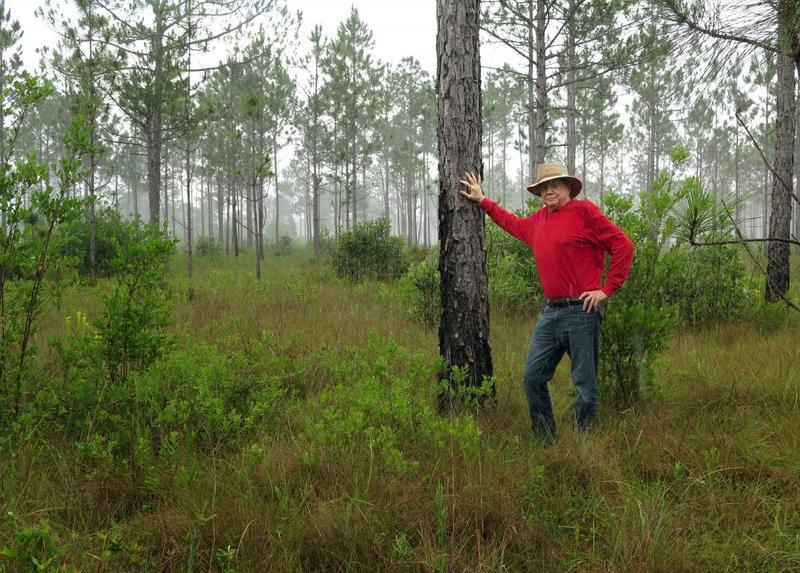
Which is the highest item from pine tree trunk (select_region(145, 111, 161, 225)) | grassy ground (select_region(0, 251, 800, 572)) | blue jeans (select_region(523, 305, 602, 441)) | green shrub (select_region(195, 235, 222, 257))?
pine tree trunk (select_region(145, 111, 161, 225))

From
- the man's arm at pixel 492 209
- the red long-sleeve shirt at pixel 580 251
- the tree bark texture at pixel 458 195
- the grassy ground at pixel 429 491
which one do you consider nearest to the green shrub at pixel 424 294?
the grassy ground at pixel 429 491

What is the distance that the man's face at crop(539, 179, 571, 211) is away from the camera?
2977 millimetres

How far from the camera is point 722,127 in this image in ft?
96.6

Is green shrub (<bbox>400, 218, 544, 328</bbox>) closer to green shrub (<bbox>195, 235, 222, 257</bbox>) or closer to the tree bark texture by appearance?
the tree bark texture

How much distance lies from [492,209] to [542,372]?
1.12 m

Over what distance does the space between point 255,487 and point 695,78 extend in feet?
14.3

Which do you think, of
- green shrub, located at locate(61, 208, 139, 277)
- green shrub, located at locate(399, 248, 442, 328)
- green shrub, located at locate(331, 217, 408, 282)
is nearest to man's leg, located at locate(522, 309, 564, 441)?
green shrub, located at locate(399, 248, 442, 328)

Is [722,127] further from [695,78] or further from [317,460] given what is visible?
[317,460]

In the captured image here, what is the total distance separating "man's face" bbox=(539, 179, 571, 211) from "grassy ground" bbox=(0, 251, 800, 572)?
1.38 m

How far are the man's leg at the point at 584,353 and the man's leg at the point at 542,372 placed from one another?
117mm

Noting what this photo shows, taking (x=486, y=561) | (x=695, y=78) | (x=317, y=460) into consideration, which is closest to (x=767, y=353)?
(x=695, y=78)

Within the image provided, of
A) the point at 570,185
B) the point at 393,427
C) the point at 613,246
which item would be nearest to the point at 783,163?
the point at 570,185

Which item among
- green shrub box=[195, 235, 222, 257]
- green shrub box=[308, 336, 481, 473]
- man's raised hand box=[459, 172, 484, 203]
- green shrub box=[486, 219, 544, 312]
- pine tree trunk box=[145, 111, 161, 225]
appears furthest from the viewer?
green shrub box=[195, 235, 222, 257]

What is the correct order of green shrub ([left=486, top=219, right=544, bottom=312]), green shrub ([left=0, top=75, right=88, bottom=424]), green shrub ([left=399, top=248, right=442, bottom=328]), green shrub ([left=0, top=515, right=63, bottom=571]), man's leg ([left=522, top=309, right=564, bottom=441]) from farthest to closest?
green shrub ([left=486, top=219, right=544, bottom=312])
green shrub ([left=399, top=248, right=442, bottom=328])
man's leg ([left=522, top=309, right=564, bottom=441])
green shrub ([left=0, top=75, right=88, bottom=424])
green shrub ([left=0, top=515, right=63, bottom=571])
